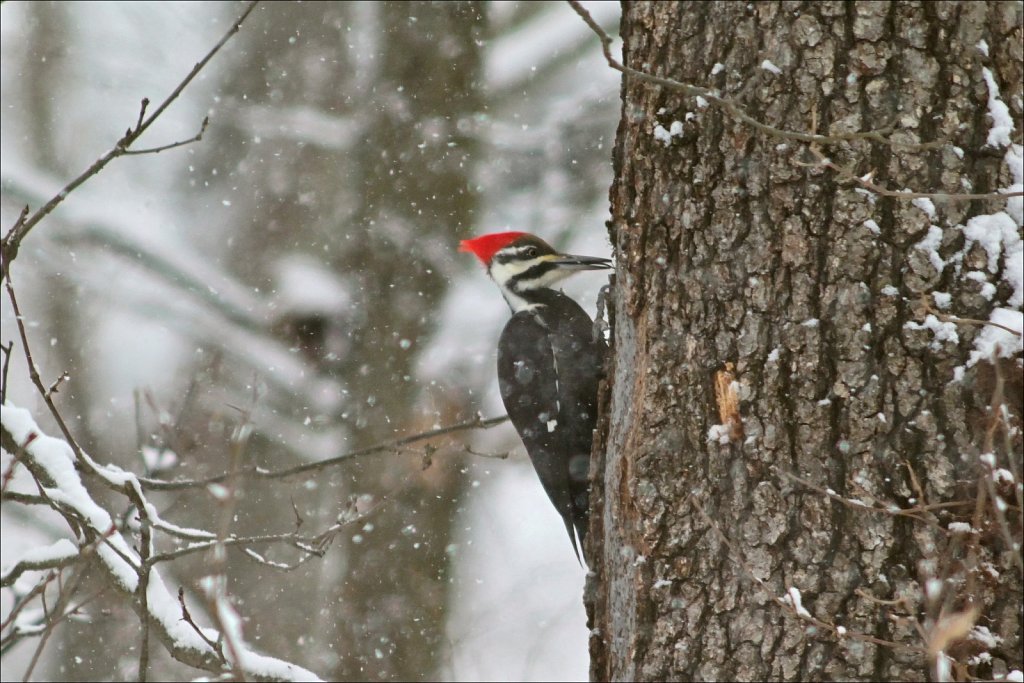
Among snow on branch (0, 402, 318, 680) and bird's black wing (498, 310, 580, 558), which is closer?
snow on branch (0, 402, 318, 680)

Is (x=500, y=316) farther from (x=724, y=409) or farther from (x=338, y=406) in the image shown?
(x=724, y=409)

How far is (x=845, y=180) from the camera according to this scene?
1965 mm

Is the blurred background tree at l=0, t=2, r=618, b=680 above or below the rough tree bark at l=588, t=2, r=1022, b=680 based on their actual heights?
above

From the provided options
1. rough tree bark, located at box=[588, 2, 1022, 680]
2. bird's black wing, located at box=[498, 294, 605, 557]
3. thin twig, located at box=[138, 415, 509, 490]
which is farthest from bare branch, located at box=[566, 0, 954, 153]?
bird's black wing, located at box=[498, 294, 605, 557]

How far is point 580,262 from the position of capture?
12.0 ft

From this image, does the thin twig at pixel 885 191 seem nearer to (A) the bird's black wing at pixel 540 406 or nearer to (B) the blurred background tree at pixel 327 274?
(A) the bird's black wing at pixel 540 406

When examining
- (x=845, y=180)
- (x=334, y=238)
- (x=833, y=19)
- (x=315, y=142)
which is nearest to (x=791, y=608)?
(x=845, y=180)

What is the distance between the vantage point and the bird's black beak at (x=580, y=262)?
136 inches

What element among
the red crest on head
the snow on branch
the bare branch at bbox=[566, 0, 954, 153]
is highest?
the red crest on head

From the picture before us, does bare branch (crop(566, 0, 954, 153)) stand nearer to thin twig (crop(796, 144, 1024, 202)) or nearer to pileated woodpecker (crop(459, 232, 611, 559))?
thin twig (crop(796, 144, 1024, 202))

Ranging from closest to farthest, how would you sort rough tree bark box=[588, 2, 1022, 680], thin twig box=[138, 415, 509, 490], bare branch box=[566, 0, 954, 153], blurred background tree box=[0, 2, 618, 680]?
bare branch box=[566, 0, 954, 153], rough tree bark box=[588, 2, 1022, 680], thin twig box=[138, 415, 509, 490], blurred background tree box=[0, 2, 618, 680]

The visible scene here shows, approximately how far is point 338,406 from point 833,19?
4677 millimetres

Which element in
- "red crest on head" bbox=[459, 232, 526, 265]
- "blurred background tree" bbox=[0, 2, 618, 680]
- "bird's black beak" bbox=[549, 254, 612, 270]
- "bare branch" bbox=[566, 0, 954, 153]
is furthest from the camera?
"blurred background tree" bbox=[0, 2, 618, 680]

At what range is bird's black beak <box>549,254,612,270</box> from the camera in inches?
136
